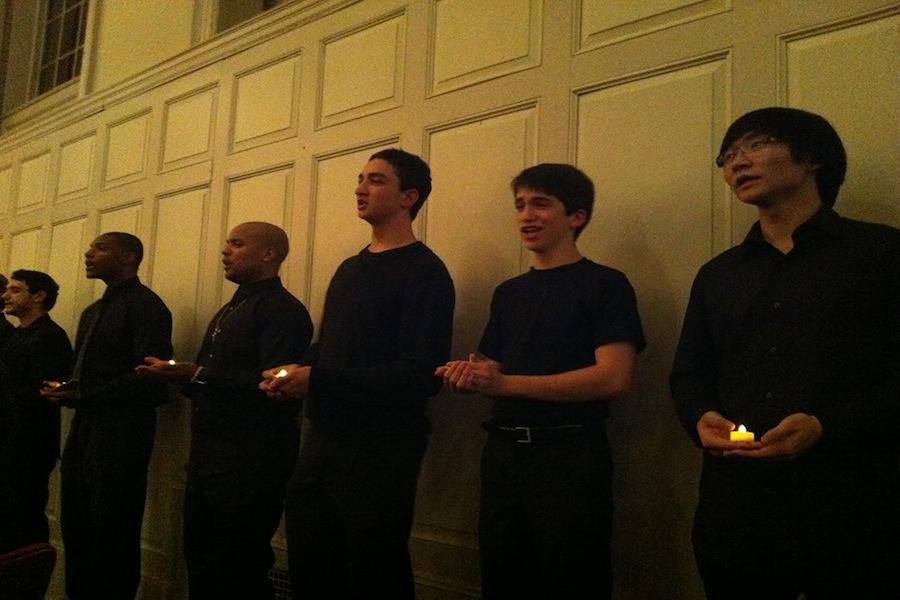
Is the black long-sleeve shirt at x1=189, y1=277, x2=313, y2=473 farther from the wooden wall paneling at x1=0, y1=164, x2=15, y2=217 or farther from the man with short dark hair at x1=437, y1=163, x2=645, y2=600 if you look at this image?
the wooden wall paneling at x1=0, y1=164, x2=15, y2=217

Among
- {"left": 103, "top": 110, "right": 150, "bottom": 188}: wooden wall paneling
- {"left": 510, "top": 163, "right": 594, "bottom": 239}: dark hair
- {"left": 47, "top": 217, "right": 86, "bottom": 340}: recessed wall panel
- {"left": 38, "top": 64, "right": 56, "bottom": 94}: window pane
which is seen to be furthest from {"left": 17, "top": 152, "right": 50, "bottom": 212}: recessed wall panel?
{"left": 510, "top": 163, "right": 594, "bottom": 239}: dark hair

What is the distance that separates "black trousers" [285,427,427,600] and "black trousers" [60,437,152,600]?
1.36 metres

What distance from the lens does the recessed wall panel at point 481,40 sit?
9.36 ft

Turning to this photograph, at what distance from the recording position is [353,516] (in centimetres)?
208

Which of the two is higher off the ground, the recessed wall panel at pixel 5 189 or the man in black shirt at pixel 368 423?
the recessed wall panel at pixel 5 189

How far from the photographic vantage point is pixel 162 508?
12.9 feet

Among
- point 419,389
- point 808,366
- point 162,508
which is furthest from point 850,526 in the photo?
point 162,508

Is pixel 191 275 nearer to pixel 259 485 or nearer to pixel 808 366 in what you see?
pixel 259 485

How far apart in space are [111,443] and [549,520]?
222 cm

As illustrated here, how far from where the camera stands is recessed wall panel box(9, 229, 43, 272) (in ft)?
17.5

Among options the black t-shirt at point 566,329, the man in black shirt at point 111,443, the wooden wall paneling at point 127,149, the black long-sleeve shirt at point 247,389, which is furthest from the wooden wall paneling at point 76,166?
the black t-shirt at point 566,329

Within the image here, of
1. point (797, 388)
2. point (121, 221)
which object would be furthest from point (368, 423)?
point (121, 221)

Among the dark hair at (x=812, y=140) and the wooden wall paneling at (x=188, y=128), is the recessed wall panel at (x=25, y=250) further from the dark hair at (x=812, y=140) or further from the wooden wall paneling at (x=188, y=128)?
the dark hair at (x=812, y=140)

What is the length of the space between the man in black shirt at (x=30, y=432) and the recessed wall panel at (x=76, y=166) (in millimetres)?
1354
